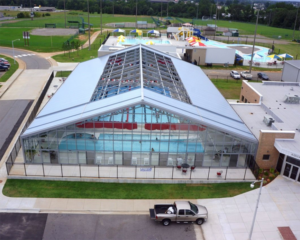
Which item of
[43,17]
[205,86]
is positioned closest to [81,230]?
[205,86]

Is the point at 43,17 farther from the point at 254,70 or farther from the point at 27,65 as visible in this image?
the point at 254,70

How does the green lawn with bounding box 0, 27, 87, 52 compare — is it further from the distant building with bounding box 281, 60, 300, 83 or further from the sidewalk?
the sidewalk

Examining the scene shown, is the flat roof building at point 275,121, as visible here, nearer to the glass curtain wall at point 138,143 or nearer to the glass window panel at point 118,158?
the glass curtain wall at point 138,143

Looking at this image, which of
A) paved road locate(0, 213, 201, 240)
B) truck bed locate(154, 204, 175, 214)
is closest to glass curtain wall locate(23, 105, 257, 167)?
truck bed locate(154, 204, 175, 214)

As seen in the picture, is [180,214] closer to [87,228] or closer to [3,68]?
[87,228]

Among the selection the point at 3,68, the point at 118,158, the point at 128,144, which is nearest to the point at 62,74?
the point at 3,68

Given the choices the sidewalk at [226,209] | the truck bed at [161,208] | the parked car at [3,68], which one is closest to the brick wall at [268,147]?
the sidewalk at [226,209]
